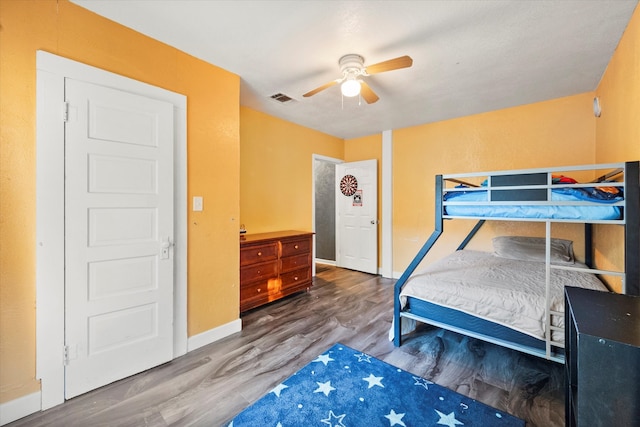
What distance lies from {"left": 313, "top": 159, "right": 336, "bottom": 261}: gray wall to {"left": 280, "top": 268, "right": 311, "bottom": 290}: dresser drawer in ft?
6.00

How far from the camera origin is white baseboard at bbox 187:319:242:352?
2236 millimetres

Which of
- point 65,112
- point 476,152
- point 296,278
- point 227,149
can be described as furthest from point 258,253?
point 476,152

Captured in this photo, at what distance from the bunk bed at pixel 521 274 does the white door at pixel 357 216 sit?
80.7 inches

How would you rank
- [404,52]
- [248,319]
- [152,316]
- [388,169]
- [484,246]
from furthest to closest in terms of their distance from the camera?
[388,169]
[484,246]
[248,319]
[404,52]
[152,316]

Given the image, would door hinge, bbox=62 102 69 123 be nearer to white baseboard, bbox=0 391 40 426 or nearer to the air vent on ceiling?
white baseboard, bbox=0 391 40 426

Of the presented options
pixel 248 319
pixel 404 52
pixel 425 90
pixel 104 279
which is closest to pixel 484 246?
pixel 425 90

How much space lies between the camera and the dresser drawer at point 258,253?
2914mm

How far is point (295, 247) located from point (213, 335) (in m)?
1.52

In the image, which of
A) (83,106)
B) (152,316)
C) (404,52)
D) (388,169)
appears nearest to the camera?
(83,106)

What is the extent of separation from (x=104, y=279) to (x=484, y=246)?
14.1 feet

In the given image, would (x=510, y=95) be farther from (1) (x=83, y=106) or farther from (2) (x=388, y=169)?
(1) (x=83, y=106)

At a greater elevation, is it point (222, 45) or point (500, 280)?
point (222, 45)

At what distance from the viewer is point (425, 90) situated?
2.87 meters

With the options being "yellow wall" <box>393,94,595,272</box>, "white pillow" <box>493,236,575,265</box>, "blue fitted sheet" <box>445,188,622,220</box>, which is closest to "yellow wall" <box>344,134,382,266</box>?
"yellow wall" <box>393,94,595,272</box>
